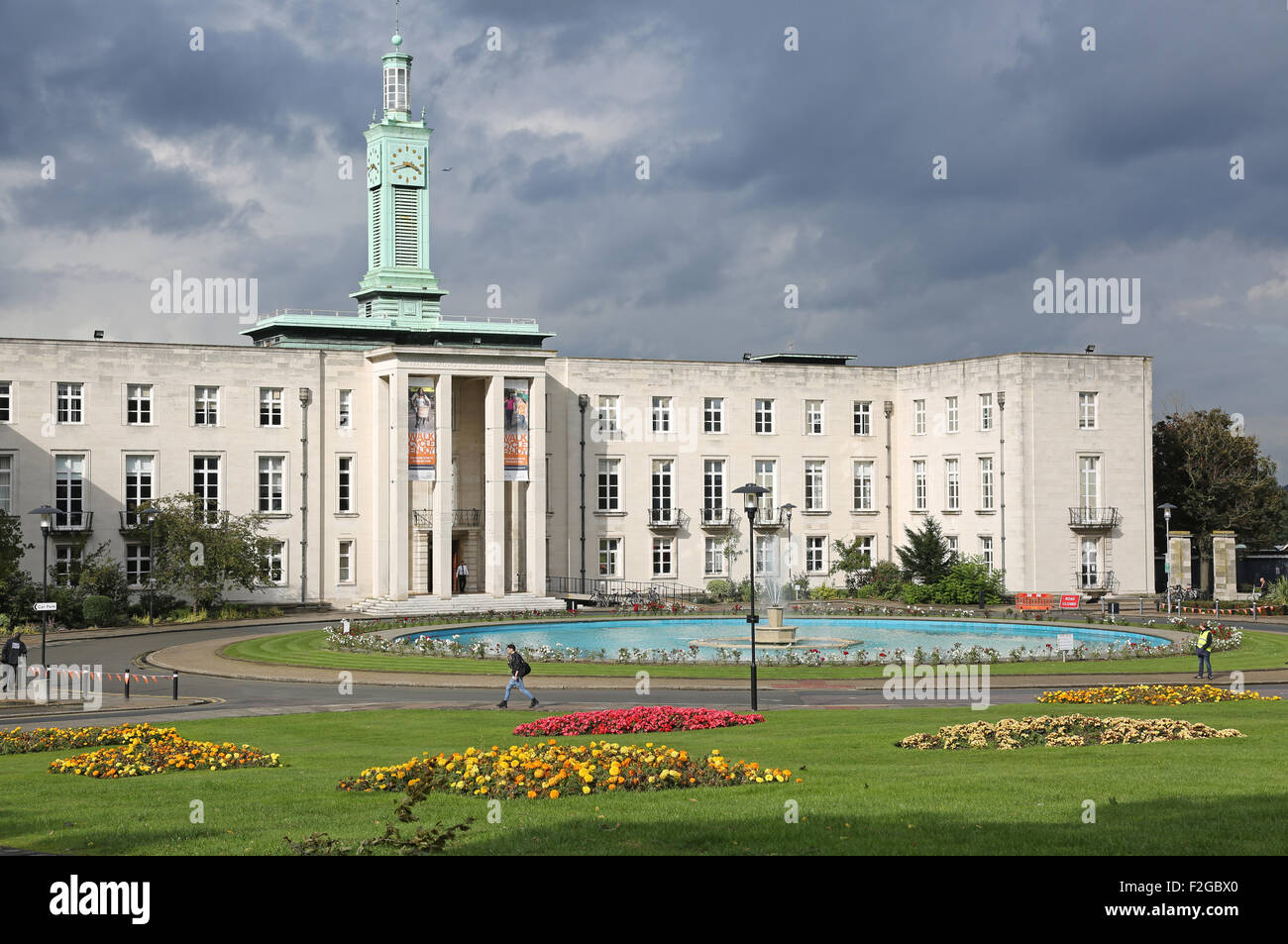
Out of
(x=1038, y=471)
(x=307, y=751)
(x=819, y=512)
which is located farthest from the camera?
A: (x=819, y=512)

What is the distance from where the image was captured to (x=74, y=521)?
64188 mm

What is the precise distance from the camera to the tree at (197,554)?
6294 cm

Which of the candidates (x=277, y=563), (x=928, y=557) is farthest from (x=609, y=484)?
(x=277, y=563)

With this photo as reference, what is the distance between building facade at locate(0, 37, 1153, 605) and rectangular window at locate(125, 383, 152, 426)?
138 mm

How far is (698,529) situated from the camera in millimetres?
76750

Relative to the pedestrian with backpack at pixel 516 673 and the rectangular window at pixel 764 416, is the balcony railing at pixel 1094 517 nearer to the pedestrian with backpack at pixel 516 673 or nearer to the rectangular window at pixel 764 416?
the rectangular window at pixel 764 416

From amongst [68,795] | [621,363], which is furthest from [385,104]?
[68,795]

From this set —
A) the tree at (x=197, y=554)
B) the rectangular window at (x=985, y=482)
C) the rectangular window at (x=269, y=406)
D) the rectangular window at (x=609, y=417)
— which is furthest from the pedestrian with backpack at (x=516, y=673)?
the rectangular window at (x=985, y=482)

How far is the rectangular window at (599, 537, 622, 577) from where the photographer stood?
75062 millimetres

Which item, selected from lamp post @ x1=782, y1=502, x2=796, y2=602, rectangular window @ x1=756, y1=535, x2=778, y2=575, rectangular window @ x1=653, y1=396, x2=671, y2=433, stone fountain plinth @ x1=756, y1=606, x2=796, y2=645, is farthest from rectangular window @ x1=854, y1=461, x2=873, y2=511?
stone fountain plinth @ x1=756, y1=606, x2=796, y2=645

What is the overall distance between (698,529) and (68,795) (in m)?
59.7

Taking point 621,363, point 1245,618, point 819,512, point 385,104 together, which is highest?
point 385,104

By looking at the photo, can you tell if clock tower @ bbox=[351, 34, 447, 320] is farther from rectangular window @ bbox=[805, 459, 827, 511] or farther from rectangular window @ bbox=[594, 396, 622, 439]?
rectangular window @ bbox=[805, 459, 827, 511]

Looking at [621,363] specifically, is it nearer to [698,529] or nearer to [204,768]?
[698,529]
